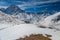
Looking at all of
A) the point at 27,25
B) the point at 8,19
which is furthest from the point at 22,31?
the point at 8,19

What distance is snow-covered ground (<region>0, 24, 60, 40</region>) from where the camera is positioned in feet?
10.6

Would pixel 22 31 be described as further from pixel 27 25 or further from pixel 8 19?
pixel 8 19

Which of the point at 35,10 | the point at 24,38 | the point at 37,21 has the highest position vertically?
the point at 35,10

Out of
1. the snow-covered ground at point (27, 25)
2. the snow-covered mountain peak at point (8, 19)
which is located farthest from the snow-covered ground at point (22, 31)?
the snow-covered mountain peak at point (8, 19)

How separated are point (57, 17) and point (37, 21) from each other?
0.43 metres

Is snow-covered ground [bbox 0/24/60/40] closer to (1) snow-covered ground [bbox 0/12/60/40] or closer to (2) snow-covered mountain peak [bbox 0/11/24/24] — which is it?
(1) snow-covered ground [bbox 0/12/60/40]

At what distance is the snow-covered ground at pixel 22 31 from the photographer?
3.25 metres

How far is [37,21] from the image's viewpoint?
11.5ft

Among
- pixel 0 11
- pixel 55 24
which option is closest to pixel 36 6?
pixel 55 24

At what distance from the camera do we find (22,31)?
3381 millimetres

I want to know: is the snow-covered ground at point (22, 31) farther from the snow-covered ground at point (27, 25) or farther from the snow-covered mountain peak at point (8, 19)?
the snow-covered mountain peak at point (8, 19)

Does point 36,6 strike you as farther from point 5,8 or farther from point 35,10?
point 5,8

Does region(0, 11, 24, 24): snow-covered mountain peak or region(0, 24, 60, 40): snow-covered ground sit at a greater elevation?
region(0, 11, 24, 24): snow-covered mountain peak

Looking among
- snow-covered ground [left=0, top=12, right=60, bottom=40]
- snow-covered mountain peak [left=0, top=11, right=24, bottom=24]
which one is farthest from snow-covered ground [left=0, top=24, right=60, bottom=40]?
snow-covered mountain peak [left=0, top=11, right=24, bottom=24]
